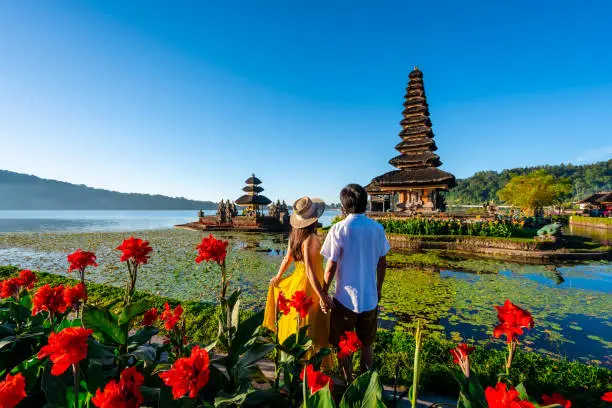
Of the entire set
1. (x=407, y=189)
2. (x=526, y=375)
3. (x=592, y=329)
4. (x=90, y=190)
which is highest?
(x=90, y=190)

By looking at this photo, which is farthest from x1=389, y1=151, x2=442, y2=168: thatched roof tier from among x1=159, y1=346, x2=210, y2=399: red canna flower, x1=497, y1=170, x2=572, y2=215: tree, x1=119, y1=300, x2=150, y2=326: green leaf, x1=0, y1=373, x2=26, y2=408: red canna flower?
x1=0, y1=373, x2=26, y2=408: red canna flower

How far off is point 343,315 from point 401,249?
12203mm

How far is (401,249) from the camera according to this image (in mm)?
13703

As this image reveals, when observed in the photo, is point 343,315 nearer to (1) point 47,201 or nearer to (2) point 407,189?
(2) point 407,189

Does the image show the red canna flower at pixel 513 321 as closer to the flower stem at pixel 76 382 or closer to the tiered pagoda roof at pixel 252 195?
the flower stem at pixel 76 382

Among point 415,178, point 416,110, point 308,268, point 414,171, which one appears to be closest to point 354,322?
point 308,268

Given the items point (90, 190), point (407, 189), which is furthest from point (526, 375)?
point (90, 190)

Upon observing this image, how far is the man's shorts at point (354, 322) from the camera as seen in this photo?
7.69 ft

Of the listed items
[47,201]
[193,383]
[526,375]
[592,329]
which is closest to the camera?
[193,383]

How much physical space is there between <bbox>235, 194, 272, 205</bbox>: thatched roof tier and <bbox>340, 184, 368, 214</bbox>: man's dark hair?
31407 millimetres

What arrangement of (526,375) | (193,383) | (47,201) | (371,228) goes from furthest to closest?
(47,201)
(526,375)
(371,228)
(193,383)

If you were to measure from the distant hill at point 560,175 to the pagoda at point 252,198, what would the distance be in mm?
62332

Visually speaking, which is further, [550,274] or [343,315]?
[550,274]

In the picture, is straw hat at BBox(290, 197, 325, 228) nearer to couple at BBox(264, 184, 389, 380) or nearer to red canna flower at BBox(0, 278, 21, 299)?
couple at BBox(264, 184, 389, 380)
